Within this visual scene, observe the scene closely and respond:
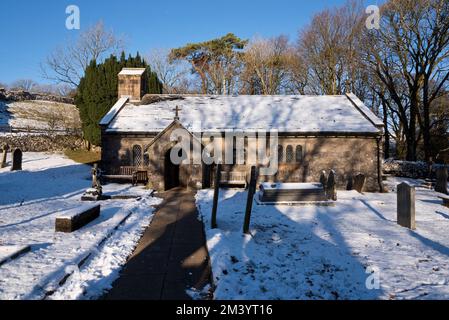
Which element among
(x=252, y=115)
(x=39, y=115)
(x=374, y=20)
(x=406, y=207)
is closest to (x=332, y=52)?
(x=374, y=20)

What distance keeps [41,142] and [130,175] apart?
→ 62.6 feet

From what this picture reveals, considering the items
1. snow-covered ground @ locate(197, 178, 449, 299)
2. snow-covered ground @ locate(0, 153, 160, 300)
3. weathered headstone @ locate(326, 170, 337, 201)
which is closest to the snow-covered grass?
snow-covered ground @ locate(0, 153, 160, 300)

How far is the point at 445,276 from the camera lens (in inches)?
248

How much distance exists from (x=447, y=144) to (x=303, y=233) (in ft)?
97.1

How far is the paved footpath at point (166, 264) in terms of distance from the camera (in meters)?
5.57

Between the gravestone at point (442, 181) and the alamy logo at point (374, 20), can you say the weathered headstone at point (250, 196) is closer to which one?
the gravestone at point (442, 181)

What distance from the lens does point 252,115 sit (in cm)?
2266

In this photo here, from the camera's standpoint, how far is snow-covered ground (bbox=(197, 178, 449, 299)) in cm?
567

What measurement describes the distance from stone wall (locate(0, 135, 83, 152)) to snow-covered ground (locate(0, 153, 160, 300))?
56.1 feet

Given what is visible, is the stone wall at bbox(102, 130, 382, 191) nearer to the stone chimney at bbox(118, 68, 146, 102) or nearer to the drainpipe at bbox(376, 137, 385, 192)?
the drainpipe at bbox(376, 137, 385, 192)

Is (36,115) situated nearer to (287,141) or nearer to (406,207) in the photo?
(287,141)
